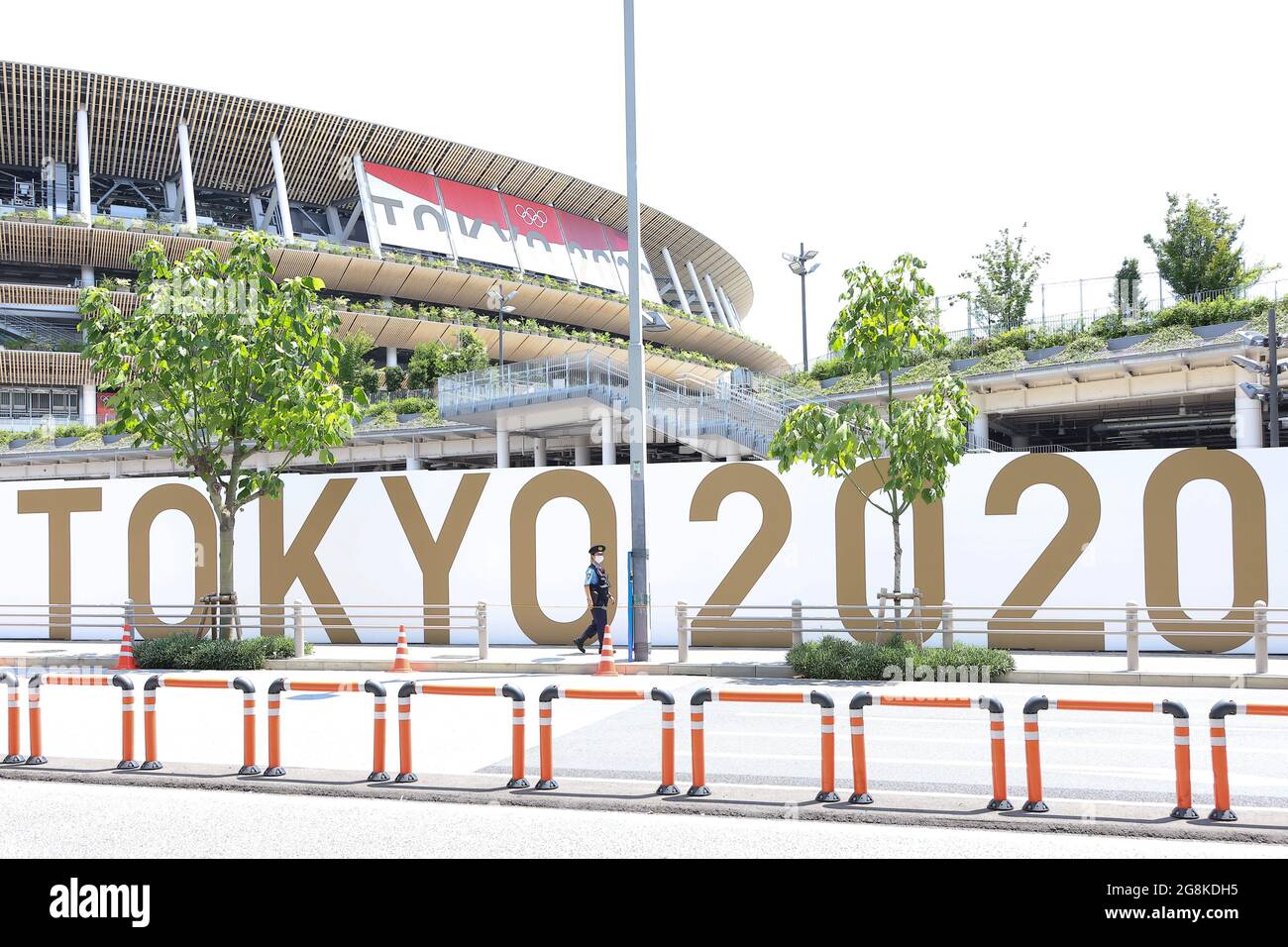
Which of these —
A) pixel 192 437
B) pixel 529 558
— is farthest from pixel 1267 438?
pixel 192 437

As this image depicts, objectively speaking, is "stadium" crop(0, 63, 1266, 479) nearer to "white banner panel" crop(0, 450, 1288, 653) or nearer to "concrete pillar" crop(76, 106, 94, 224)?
"concrete pillar" crop(76, 106, 94, 224)

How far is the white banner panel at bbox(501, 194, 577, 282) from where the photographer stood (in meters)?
79.7

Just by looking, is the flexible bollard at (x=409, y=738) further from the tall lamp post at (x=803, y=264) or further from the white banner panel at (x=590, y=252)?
the white banner panel at (x=590, y=252)

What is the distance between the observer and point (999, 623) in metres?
18.8

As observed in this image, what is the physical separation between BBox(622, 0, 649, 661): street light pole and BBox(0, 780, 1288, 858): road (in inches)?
374

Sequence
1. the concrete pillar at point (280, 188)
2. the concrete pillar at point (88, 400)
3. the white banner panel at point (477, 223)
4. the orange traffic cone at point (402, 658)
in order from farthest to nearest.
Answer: the white banner panel at point (477, 223)
the concrete pillar at point (280, 188)
the concrete pillar at point (88, 400)
the orange traffic cone at point (402, 658)

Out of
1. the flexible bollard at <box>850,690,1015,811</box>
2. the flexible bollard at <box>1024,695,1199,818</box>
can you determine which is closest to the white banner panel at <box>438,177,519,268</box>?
the flexible bollard at <box>850,690,1015,811</box>

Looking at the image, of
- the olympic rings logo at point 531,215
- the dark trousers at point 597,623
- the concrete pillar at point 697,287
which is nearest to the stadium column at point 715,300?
the concrete pillar at point 697,287

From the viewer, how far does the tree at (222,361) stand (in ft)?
67.8

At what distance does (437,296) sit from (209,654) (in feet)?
186

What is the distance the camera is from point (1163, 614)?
18312mm

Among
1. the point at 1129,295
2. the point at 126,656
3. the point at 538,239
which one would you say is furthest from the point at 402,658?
the point at 538,239

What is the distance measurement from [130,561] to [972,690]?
56.9ft

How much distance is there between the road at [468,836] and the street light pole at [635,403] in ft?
31.2
